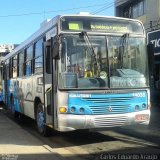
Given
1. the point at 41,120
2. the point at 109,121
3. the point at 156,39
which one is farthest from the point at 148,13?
the point at 109,121

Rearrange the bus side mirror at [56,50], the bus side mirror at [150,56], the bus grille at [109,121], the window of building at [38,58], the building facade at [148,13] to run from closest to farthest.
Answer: the bus side mirror at [56,50], the bus grille at [109,121], the bus side mirror at [150,56], the window of building at [38,58], the building facade at [148,13]

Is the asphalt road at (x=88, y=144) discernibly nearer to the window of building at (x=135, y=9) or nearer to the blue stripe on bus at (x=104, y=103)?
the blue stripe on bus at (x=104, y=103)

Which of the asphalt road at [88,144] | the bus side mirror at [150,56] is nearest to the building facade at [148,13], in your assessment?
the asphalt road at [88,144]

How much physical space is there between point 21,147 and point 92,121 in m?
1.81

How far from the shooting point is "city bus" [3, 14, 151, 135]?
10641 millimetres

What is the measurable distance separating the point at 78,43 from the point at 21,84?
5315 mm

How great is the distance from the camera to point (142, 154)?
31.5ft

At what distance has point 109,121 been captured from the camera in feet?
35.3

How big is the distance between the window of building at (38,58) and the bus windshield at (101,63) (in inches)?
70.1

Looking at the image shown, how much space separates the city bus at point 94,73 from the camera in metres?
10.6

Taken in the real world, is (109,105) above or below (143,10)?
below

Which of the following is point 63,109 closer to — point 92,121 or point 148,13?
point 92,121

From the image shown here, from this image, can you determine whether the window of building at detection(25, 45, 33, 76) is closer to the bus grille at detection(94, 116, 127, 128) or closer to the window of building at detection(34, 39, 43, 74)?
the window of building at detection(34, 39, 43, 74)

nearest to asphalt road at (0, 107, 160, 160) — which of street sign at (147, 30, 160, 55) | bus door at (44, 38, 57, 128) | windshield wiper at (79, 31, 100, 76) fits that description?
bus door at (44, 38, 57, 128)
